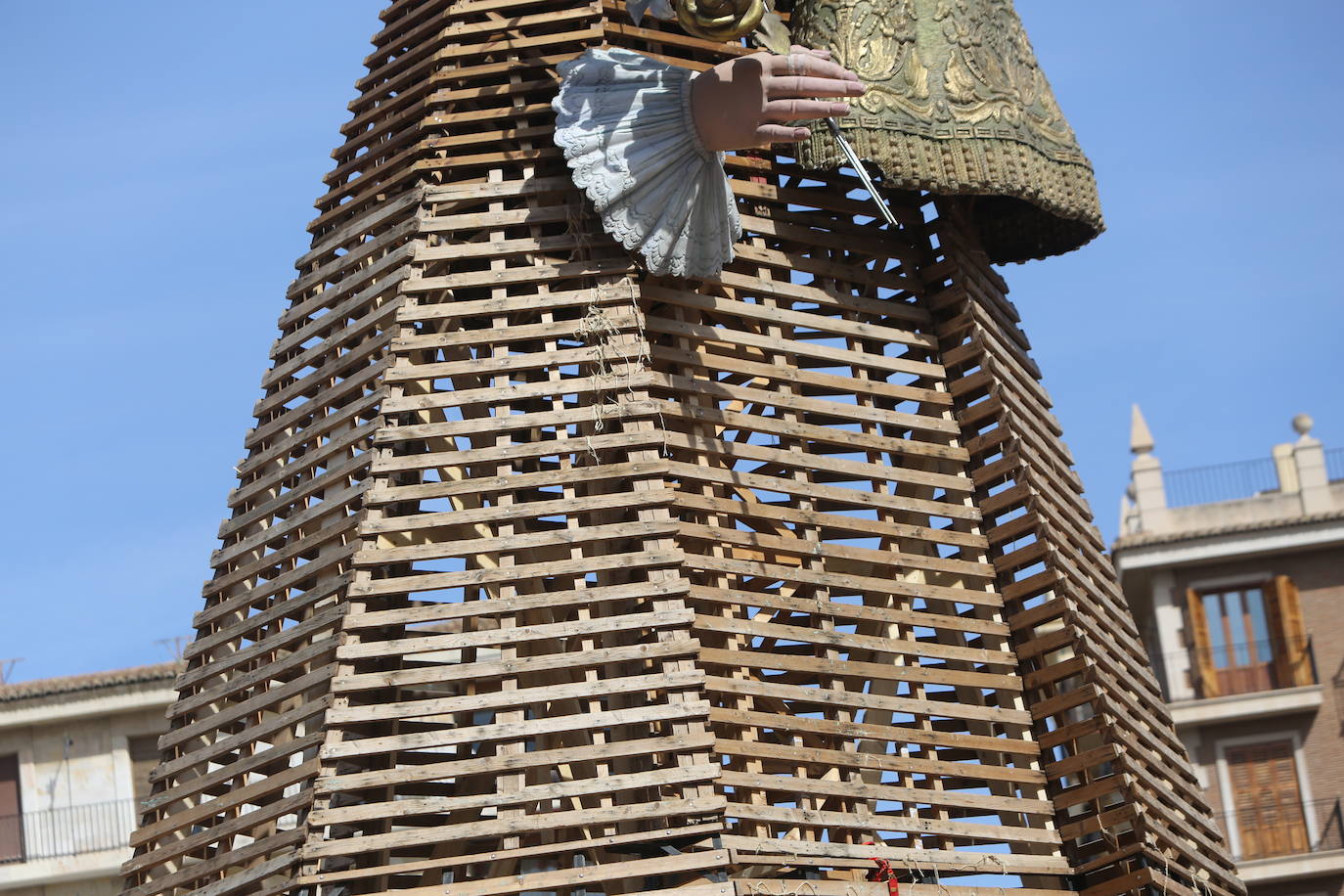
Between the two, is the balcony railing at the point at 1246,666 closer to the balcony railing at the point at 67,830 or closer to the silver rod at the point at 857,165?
the balcony railing at the point at 67,830

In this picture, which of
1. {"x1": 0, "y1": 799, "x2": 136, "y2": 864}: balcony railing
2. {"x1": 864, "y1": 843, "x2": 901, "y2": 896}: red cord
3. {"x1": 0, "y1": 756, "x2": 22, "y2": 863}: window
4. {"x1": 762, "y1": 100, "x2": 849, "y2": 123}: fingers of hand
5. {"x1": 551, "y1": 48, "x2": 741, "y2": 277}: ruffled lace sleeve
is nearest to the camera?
{"x1": 864, "y1": 843, "x2": 901, "y2": 896}: red cord

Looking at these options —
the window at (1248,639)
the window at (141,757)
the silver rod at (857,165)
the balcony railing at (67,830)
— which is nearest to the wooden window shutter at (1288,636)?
the window at (1248,639)

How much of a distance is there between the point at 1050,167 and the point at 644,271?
3.28 meters

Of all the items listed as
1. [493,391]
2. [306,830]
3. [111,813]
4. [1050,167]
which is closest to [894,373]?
[1050,167]

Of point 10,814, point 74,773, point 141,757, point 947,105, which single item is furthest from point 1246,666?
point 947,105

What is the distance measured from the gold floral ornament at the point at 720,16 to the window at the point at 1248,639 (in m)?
20.3

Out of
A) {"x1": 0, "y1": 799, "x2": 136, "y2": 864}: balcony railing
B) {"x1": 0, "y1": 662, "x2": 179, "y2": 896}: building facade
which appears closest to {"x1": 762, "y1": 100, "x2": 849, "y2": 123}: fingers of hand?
{"x1": 0, "y1": 662, "x2": 179, "y2": 896}: building facade

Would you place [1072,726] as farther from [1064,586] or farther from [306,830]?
[306,830]

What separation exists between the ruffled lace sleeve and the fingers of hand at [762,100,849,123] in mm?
679

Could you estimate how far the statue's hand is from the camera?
14.5 m

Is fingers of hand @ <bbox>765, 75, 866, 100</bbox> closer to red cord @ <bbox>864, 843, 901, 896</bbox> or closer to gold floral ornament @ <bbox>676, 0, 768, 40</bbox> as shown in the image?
gold floral ornament @ <bbox>676, 0, 768, 40</bbox>

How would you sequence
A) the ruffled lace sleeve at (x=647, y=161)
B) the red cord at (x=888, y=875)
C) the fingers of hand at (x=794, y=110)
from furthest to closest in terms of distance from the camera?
the ruffled lace sleeve at (x=647, y=161), the fingers of hand at (x=794, y=110), the red cord at (x=888, y=875)

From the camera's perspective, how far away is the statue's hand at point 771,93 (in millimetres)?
14516

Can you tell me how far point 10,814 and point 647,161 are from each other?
63.8 ft
